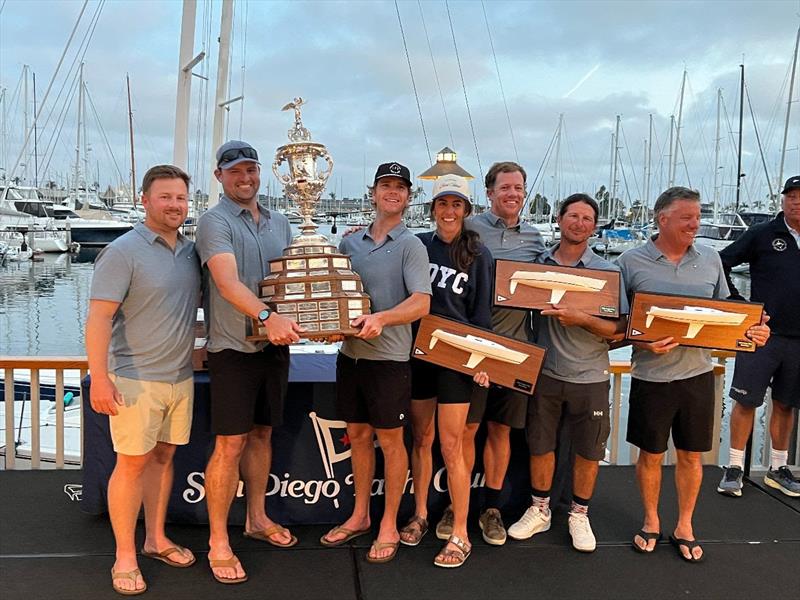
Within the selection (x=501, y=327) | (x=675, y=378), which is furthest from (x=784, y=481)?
(x=501, y=327)

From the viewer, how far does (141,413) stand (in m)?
2.57

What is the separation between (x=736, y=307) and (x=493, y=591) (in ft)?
5.43

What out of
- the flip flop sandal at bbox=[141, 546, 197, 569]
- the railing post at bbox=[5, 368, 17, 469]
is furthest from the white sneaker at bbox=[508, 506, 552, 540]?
the railing post at bbox=[5, 368, 17, 469]

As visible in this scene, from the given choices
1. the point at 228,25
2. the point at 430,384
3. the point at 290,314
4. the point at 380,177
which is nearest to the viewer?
the point at 290,314

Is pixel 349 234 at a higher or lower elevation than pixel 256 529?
higher

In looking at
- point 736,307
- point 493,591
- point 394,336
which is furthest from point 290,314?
point 736,307

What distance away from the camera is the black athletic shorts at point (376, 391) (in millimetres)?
2801

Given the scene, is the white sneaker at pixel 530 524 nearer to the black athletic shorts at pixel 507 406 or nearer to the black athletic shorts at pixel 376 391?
the black athletic shorts at pixel 507 406

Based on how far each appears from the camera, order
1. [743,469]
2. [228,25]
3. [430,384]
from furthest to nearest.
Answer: [228,25] < [743,469] < [430,384]

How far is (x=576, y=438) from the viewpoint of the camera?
10.1 feet

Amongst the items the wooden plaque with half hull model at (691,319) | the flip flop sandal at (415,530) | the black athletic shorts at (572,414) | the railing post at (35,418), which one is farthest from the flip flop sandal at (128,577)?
the wooden plaque with half hull model at (691,319)

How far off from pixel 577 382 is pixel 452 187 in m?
1.11

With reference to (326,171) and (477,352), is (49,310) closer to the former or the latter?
(326,171)

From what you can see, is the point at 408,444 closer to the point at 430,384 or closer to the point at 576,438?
the point at 430,384
